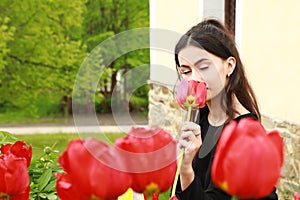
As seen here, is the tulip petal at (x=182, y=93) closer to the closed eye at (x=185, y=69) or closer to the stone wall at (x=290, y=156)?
the closed eye at (x=185, y=69)

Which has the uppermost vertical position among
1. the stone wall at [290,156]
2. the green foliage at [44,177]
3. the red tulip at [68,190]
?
the red tulip at [68,190]

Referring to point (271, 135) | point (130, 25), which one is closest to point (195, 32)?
point (271, 135)

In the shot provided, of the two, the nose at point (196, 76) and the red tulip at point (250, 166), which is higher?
the red tulip at point (250, 166)

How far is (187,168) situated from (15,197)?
352 millimetres

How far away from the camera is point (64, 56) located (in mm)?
14984

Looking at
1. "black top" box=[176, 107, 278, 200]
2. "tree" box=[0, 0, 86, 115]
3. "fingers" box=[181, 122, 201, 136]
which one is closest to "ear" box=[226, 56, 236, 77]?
"black top" box=[176, 107, 278, 200]

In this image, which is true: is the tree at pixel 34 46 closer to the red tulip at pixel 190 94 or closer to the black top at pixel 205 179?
the black top at pixel 205 179

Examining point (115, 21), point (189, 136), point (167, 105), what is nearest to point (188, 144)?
point (189, 136)

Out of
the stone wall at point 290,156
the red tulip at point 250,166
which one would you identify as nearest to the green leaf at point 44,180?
the red tulip at point 250,166

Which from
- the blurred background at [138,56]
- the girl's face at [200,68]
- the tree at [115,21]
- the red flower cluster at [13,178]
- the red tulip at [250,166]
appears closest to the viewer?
the red tulip at [250,166]

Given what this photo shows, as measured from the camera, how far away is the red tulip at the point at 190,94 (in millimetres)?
951

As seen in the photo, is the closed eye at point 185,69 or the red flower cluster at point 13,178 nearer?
the red flower cluster at point 13,178

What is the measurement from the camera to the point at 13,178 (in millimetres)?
671

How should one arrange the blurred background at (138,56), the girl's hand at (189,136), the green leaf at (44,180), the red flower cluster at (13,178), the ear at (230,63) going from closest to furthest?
1. the red flower cluster at (13,178)
2. the girl's hand at (189,136)
3. the green leaf at (44,180)
4. the ear at (230,63)
5. the blurred background at (138,56)
